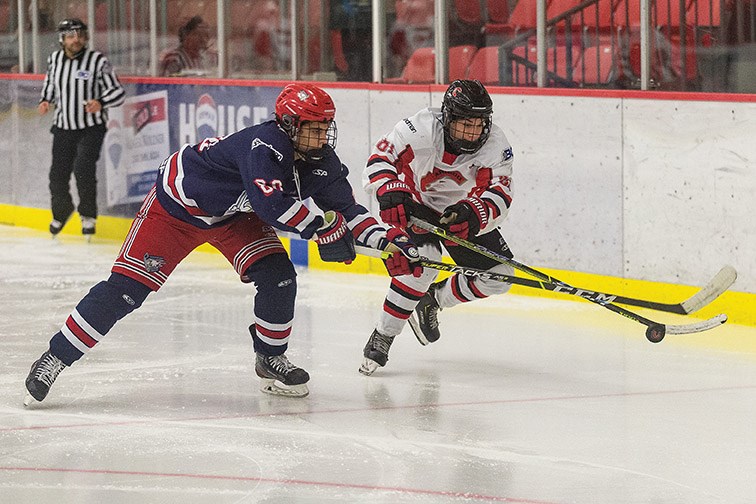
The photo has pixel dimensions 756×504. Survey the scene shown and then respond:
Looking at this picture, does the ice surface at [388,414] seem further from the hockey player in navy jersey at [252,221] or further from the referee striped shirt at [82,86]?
the referee striped shirt at [82,86]

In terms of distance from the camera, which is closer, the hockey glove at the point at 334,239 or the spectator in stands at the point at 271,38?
the hockey glove at the point at 334,239

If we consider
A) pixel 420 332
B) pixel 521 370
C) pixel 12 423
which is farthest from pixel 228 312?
pixel 12 423

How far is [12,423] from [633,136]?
9.64 ft

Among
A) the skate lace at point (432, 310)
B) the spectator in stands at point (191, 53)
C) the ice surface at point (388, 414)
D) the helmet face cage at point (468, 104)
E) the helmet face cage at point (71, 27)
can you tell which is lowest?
the ice surface at point (388, 414)

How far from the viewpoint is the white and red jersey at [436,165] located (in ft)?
14.8

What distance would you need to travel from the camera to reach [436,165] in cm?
464

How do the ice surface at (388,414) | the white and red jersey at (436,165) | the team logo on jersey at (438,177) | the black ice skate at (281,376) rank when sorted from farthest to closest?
the team logo on jersey at (438,177), the white and red jersey at (436,165), the black ice skate at (281,376), the ice surface at (388,414)

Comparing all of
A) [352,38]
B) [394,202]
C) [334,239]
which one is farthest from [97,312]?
[352,38]

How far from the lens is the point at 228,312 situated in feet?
19.5

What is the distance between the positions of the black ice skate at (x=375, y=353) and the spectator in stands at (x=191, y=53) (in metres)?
3.71

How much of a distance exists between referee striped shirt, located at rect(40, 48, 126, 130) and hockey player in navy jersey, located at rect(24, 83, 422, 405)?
4.05 m

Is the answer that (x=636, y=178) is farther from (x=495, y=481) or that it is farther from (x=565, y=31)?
(x=495, y=481)

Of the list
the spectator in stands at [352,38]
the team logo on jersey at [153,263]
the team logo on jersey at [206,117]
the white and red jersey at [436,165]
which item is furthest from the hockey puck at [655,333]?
the team logo on jersey at [206,117]

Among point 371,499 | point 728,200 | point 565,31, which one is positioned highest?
point 565,31
